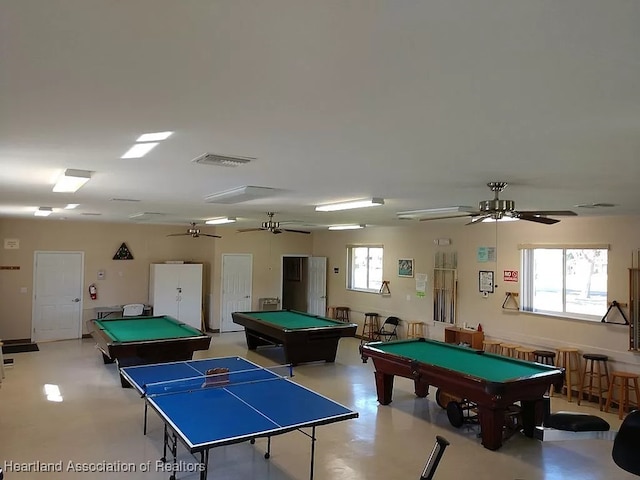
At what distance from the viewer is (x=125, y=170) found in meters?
3.81

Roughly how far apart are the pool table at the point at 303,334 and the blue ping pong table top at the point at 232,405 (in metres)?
2.90

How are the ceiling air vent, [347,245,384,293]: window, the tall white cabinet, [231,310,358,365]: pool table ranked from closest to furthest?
the ceiling air vent → [231,310,358,365]: pool table → the tall white cabinet → [347,245,384,293]: window

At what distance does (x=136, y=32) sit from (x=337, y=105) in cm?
93

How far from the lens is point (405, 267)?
10.2m

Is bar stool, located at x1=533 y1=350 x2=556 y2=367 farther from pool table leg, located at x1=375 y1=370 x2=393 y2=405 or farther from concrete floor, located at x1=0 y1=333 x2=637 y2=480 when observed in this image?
pool table leg, located at x1=375 y1=370 x2=393 y2=405

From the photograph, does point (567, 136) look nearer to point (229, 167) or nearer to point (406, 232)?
point (229, 167)

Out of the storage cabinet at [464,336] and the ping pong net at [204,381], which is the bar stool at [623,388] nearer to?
the storage cabinet at [464,336]

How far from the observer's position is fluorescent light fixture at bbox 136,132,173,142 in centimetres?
266

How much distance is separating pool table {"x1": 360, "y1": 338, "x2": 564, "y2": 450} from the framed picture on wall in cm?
358

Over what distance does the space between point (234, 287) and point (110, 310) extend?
2.90m

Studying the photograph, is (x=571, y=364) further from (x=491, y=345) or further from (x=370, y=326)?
(x=370, y=326)

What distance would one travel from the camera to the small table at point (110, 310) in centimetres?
1048

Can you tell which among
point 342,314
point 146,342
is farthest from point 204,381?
point 342,314

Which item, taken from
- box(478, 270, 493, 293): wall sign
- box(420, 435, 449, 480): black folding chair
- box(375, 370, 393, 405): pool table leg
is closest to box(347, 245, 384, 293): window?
box(478, 270, 493, 293): wall sign
